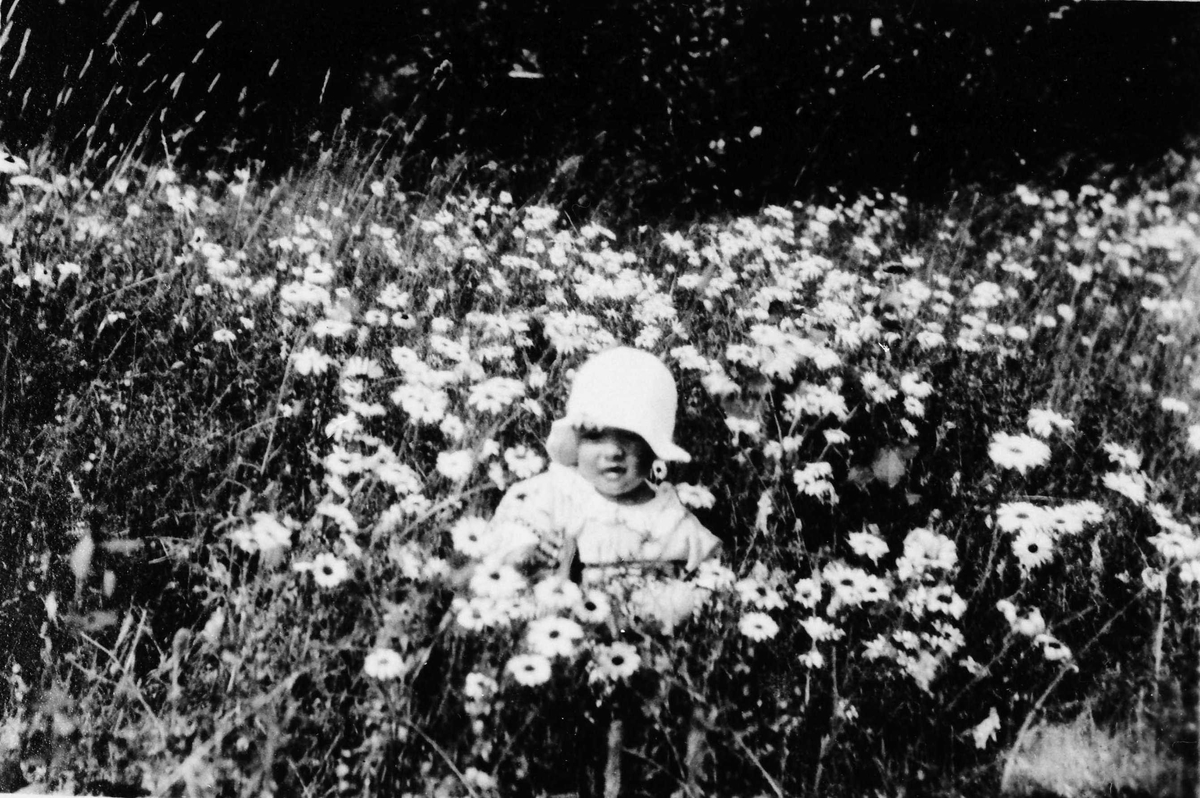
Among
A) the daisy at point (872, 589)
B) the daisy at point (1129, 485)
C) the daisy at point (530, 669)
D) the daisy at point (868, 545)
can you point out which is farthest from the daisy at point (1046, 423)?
the daisy at point (530, 669)

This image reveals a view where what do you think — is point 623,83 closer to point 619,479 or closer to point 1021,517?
point 619,479

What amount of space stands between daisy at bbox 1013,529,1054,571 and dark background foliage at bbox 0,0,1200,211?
0.70m

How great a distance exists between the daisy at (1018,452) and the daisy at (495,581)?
80cm

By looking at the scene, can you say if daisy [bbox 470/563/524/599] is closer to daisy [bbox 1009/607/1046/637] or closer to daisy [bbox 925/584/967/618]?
daisy [bbox 925/584/967/618]

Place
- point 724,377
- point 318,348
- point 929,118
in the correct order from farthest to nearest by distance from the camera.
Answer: point 929,118, point 724,377, point 318,348

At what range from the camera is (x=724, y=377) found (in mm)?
1428

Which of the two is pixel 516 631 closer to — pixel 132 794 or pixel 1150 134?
pixel 132 794

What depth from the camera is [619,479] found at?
125 cm

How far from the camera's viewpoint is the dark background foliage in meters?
1.36

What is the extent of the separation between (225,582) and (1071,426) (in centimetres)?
130

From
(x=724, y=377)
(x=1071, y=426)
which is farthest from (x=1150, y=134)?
(x=724, y=377)

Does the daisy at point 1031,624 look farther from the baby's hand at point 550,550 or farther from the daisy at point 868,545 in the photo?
the baby's hand at point 550,550

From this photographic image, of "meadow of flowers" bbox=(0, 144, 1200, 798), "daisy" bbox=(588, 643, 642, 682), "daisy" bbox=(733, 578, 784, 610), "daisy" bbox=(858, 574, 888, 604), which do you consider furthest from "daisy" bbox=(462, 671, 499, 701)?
"daisy" bbox=(858, 574, 888, 604)

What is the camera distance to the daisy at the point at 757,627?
1.01 metres
